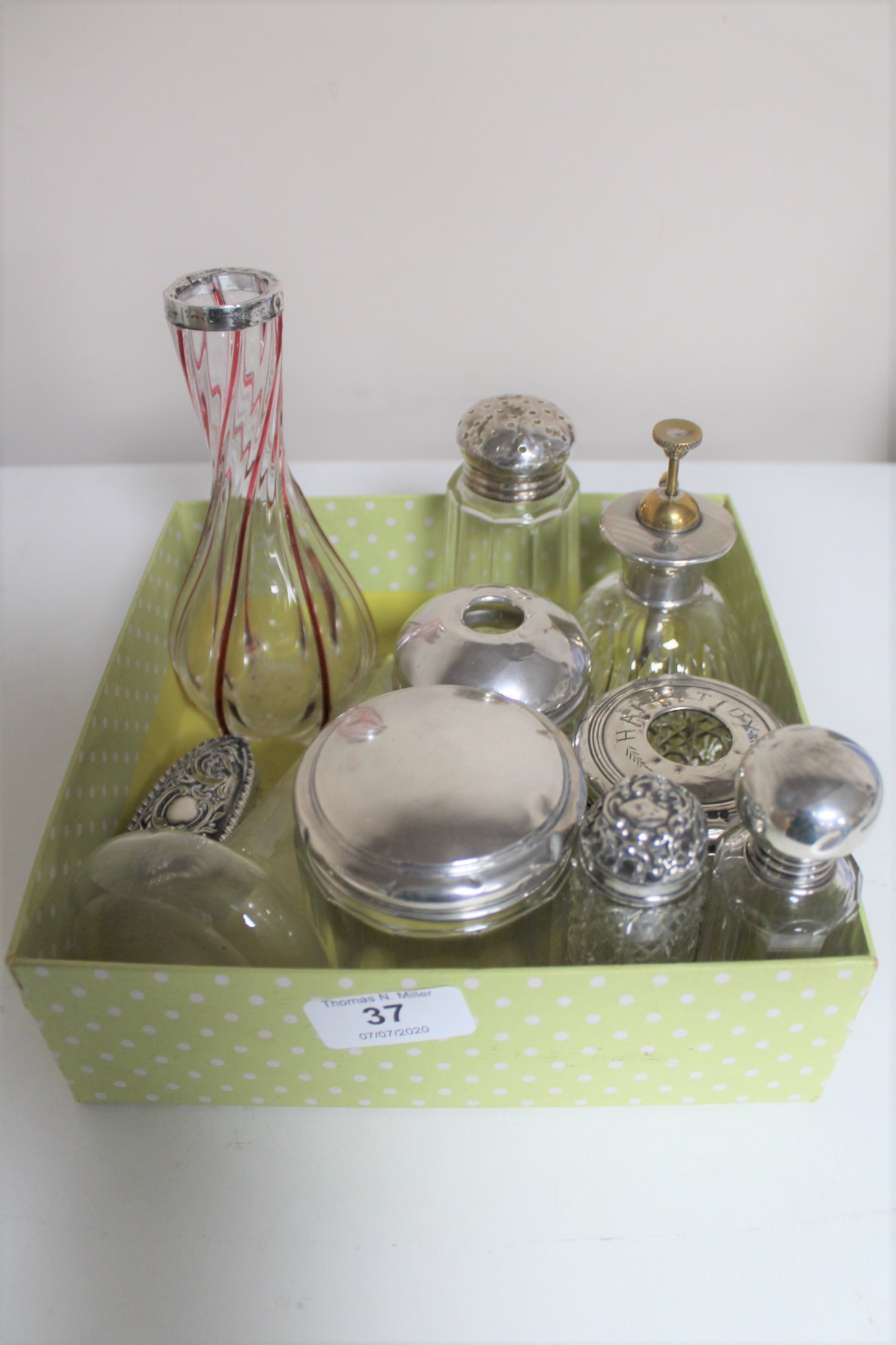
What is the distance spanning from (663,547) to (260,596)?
Answer: 0.19 metres

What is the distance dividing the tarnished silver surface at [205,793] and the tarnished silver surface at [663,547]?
0.18m

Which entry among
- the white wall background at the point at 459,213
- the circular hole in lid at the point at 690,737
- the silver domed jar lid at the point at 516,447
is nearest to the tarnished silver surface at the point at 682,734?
the circular hole in lid at the point at 690,737

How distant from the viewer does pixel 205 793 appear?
1.28 feet

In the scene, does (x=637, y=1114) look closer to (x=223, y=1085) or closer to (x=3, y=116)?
(x=223, y=1085)

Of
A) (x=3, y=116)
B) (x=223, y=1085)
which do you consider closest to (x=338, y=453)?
(x=3, y=116)

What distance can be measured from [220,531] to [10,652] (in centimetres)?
17

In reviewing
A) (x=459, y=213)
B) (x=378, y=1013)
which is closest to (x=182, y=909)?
(x=378, y=1013)

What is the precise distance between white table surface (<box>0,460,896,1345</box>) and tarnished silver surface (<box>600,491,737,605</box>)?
17 cm

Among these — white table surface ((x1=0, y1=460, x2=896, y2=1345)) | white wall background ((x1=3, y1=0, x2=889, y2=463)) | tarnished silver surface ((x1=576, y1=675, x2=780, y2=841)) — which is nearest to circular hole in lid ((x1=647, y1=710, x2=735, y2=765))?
tarnished silver surface ((x1=576, y1=675, x2=780, y2=841))

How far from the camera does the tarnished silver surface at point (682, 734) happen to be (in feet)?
1.08

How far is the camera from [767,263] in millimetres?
628

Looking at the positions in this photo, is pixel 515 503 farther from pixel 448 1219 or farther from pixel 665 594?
pixel 448 1219

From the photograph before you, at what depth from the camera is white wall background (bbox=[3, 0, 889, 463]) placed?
1.76 ft

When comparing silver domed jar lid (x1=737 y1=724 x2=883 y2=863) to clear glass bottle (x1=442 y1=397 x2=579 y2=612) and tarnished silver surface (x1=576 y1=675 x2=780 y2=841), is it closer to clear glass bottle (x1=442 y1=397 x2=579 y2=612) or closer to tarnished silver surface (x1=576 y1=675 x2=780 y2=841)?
tarnished silver surface (x1=576 y1=675 x2=780 y2=841)
